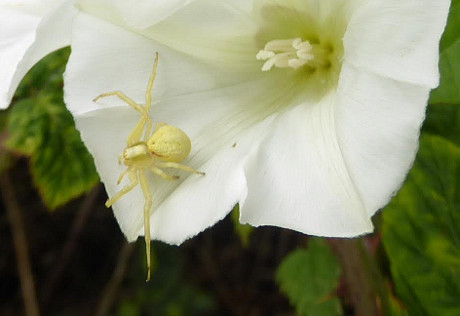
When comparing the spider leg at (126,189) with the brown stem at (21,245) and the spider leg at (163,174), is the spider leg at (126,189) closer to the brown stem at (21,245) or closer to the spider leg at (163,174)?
the spider leg at (163,174)

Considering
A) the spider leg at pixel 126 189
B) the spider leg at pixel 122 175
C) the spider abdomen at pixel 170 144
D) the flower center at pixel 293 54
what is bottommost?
the spider leg at pixel 126 189

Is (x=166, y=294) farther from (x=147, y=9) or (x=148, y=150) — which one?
(x=147, y=9)

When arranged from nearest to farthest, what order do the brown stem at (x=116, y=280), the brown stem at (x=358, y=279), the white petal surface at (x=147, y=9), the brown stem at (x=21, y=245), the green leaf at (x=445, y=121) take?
the white petal surface at (x=147, y=9) → the green leaf at (x=445, y=121) → the brown stem at (x=358, y=279) → the brown stem at (x=21, y=245) → the brown stem at (x=116, y=280)

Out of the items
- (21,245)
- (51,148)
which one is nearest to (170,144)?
(51,148)

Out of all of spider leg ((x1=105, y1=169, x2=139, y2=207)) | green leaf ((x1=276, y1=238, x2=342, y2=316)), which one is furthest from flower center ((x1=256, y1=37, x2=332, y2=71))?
green leaf ((x1=276, y1=238, x2=342, y2=316))

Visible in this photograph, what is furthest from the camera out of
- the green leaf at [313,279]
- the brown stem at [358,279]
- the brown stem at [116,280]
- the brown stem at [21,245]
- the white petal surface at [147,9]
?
the brown stem at [116,280]

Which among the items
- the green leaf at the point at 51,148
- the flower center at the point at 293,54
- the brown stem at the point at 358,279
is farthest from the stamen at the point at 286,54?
the green leaf at the point at 51,148

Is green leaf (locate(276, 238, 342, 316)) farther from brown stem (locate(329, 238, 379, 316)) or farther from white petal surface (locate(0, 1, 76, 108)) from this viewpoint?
white petal surface (locate(0, 1, 76, 108))

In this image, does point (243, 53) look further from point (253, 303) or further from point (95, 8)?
point (253, 303)
